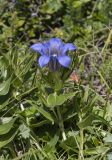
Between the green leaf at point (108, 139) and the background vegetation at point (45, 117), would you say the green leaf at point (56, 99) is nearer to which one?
the background vegetation at point (45, 117)

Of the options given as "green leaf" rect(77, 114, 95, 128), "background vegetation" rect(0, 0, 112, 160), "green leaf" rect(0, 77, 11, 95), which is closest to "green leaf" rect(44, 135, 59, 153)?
"background vegetation" rect(0, 0, 112, 160)

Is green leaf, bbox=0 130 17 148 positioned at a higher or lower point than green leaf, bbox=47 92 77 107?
lower

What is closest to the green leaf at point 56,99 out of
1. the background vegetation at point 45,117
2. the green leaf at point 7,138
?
the background vegetation at point 45,117

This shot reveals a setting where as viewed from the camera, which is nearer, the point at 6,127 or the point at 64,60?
the point at 64,60

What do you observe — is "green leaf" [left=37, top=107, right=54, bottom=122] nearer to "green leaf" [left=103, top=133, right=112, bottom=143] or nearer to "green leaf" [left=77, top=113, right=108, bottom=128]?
"green leaf" [left=77, top=113, right=108, bottom=128]

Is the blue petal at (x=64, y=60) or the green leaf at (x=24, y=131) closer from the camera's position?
the blue petal at (x=64, y=60)

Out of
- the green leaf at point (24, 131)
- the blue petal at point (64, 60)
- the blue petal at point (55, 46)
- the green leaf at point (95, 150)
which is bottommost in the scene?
the green leaf at point (95, 150)

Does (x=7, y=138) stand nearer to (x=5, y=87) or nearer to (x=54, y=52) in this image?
(x=5, y=87)

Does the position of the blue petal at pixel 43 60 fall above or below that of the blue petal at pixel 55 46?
below

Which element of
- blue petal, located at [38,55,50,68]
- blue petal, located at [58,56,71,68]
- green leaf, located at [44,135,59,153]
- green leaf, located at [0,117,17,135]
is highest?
blue petal, located at [38,55,50,68]

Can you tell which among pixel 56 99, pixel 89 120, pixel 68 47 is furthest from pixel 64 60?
pixel 89 120
